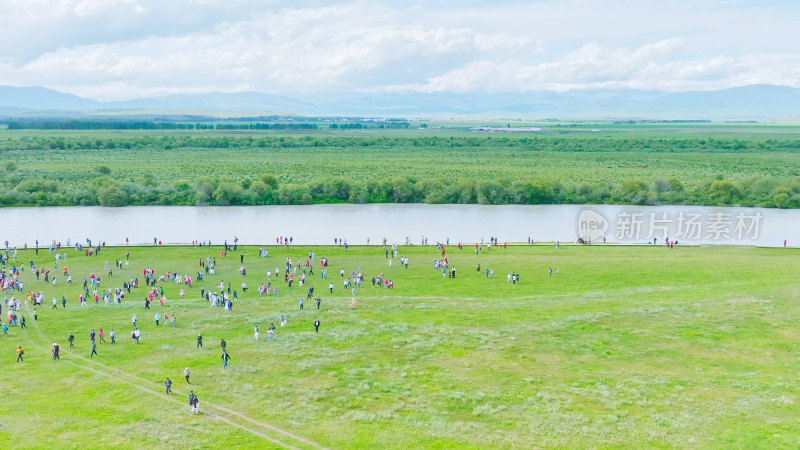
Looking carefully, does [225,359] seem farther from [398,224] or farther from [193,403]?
[398,224]

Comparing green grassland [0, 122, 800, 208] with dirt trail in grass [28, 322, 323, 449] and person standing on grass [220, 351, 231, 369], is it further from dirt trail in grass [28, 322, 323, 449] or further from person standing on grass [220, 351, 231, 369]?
person standing on grass [220, 351, 231, 369]

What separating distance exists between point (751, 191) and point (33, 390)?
112 metres

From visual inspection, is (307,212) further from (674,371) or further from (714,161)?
A: (714,161)

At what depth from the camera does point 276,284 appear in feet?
198

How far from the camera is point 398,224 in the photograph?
99.1m

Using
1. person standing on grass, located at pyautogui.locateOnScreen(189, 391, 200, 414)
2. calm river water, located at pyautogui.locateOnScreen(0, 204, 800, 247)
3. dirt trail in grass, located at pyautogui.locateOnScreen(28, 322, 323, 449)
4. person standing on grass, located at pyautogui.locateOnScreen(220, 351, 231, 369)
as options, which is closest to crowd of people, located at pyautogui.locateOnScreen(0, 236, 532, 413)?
dirt trail in grass, located at pyautogui.locateOnScreen(28, 322, 323, 449)

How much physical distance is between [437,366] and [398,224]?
194 ft

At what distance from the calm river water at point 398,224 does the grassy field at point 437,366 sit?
2247cm

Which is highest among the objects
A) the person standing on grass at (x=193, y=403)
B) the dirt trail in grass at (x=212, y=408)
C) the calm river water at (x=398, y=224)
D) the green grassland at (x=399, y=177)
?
the green grassland at (x=399, y=177)

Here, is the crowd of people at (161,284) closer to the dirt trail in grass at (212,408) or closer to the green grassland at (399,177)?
the dirt trail in grass at (212,408)

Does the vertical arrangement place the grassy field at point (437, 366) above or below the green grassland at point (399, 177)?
below

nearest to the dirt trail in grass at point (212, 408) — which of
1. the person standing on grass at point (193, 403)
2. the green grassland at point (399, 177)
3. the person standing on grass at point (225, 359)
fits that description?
the person standing on grass at point (193, 403)

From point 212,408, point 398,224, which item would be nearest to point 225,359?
point 212,408

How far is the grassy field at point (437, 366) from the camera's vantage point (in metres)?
32.2
